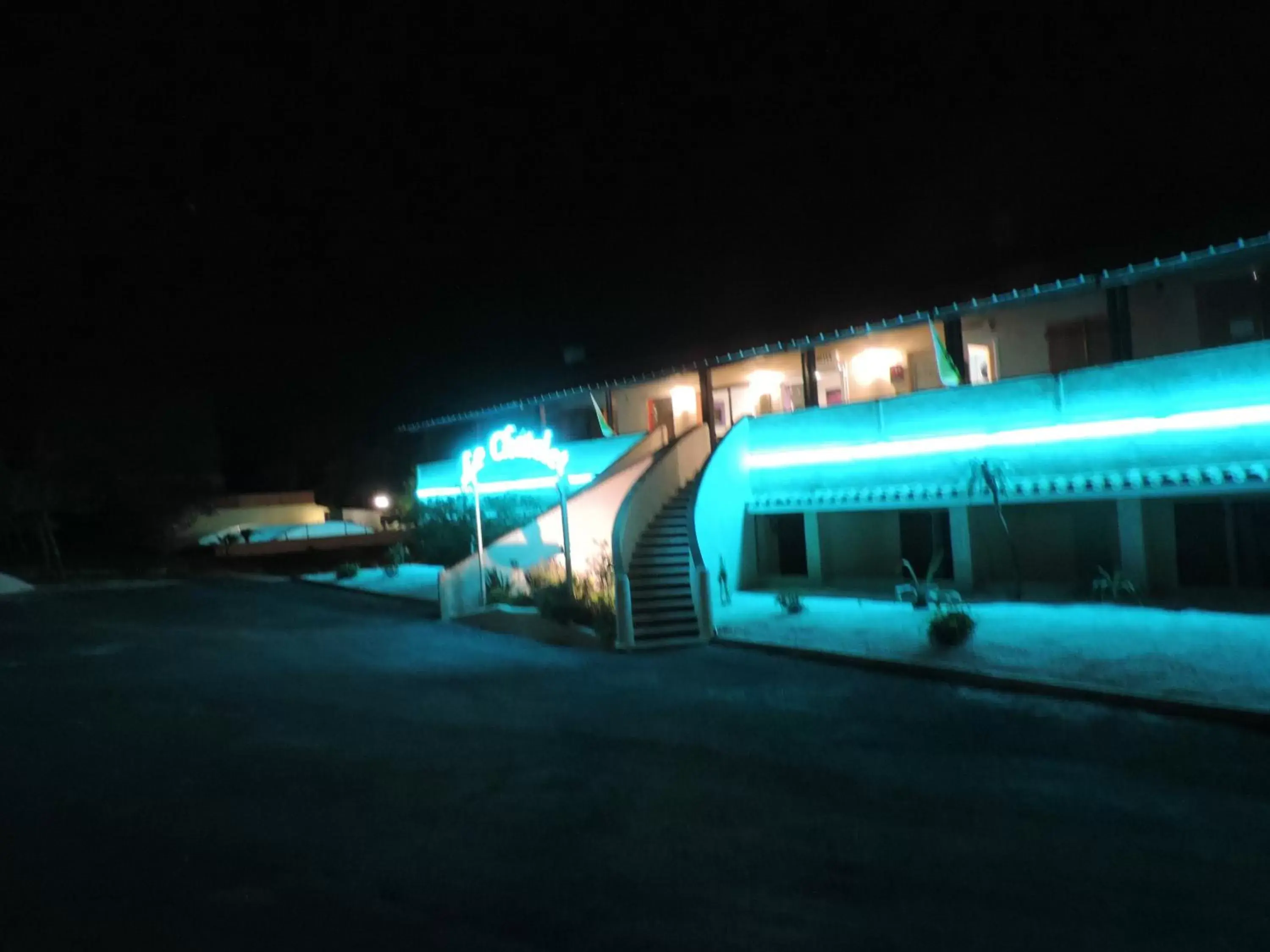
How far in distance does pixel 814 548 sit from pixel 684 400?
30.0 feet

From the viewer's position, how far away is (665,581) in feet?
61.7

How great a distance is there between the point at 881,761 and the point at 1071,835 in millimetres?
2296

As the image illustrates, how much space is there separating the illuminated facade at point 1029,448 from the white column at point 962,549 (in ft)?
0.12

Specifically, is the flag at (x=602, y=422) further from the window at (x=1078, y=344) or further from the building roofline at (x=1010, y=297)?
the window at (x=1078, y=344)

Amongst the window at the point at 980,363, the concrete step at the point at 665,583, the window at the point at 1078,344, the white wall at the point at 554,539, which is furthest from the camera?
the window at the point at 980,363

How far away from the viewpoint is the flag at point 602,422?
1160 inches

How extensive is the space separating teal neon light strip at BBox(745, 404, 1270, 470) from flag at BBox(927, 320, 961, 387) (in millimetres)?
1252

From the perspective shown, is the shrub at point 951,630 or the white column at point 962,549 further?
the white column at point 962,549

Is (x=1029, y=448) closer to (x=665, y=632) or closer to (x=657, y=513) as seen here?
(x=665, y=632)

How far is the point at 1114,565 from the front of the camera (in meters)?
17.8

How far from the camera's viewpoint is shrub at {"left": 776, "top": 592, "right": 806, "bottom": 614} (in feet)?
59.1

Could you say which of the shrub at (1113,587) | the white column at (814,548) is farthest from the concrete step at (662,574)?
the shrub at (1113,587)

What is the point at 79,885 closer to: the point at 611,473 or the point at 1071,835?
the point at 1071,835

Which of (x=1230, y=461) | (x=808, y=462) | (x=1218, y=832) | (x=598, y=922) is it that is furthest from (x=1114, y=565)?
(x=598, y=922)
